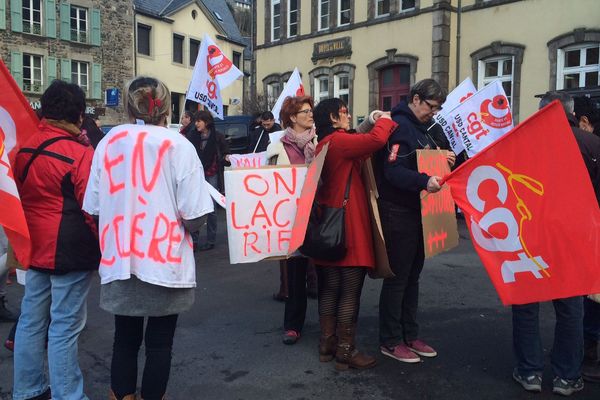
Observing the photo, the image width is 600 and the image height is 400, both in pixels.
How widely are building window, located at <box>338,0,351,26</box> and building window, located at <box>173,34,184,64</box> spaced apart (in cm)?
1681

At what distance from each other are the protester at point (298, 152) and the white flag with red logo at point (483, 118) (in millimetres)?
2695

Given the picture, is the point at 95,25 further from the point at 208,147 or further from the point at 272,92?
the point at 208,147

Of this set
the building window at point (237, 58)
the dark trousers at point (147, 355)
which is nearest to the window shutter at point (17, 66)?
the building window at point (237, 58)

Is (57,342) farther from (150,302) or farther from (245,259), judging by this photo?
(245,259)

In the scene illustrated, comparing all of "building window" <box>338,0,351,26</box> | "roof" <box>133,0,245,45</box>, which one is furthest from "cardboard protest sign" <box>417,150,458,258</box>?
"roof" <box>133,0,245,45</box>

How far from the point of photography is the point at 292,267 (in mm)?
4602

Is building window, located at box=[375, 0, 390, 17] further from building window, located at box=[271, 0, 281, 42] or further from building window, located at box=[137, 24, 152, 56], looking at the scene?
building window, located at box=[137, 24, 152, 56]

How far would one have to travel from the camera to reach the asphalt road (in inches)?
143

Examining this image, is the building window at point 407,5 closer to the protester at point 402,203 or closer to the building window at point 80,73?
the protester at point 402,203

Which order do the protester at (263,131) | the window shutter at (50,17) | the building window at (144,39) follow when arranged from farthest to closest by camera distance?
the building window at (144,39) < the window shutter at (50,17) < the protester at (263,131)

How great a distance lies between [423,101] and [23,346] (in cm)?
290

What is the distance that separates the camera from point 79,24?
106ft

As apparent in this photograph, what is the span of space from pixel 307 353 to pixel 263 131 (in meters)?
4.79

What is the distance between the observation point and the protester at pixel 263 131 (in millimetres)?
8148
